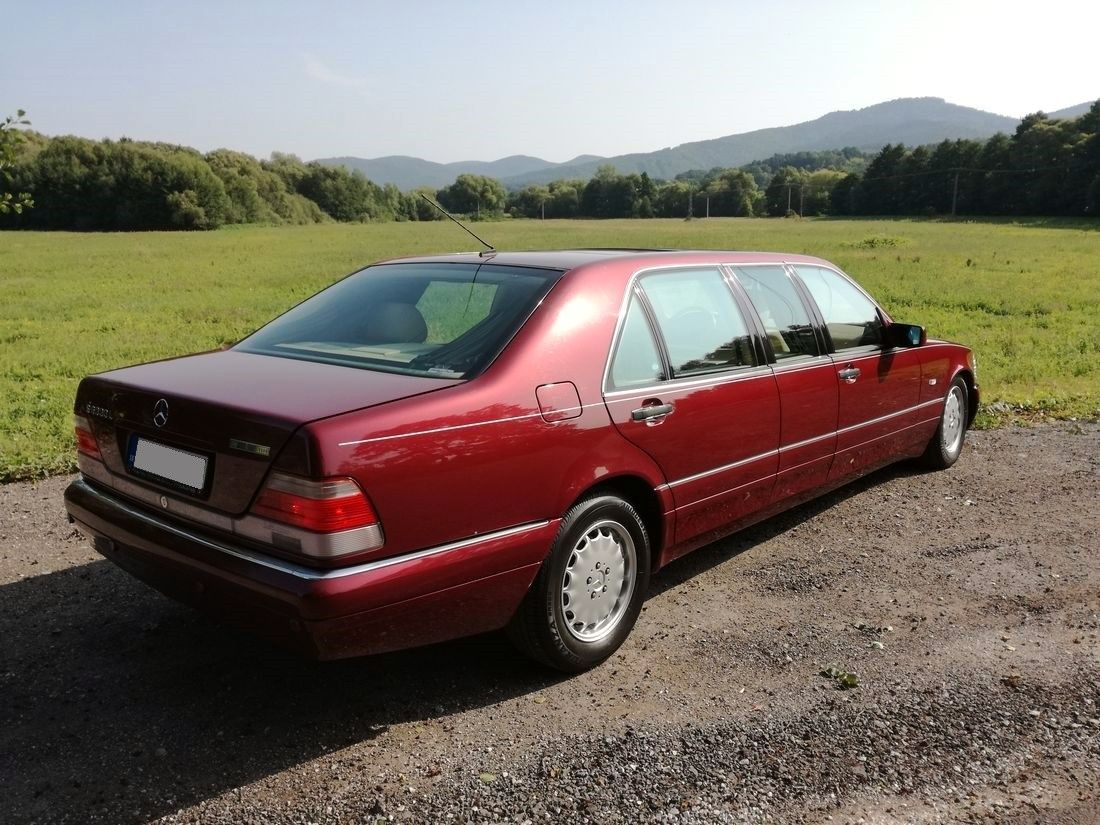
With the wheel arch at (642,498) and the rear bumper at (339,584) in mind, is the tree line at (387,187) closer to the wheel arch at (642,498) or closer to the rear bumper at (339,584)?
the wheel arch at (642,498)

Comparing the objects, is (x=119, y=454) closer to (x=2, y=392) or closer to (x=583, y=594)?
(x=583, y=594)

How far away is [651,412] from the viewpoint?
3471 mm

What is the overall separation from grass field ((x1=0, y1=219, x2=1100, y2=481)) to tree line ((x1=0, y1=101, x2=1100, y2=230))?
2812 cm

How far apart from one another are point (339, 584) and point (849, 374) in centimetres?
331

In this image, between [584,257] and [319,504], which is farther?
[584,257]

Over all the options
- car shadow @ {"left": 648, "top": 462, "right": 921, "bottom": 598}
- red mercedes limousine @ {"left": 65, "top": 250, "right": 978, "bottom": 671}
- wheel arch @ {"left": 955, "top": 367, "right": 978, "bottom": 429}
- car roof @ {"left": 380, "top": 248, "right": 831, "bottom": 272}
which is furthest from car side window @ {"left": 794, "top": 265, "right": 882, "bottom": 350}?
wheel arch @ {"left": 955, "top": 367, "right": 978, "bottom": 429}

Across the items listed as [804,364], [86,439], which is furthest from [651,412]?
[86,439]

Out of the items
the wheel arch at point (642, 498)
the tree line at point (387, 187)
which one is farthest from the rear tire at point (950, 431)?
the tree line at point (387, 187)

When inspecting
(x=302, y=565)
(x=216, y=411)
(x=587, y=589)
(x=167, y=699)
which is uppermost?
(x=216, y=411)

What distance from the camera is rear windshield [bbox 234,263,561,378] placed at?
3.19 meters

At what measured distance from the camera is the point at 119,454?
3.13 meters

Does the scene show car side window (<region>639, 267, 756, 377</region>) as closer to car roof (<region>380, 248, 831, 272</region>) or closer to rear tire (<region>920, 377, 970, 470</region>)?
car roof (<region>380, 248, 831, 272</region>)

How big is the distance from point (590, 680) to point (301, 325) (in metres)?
1.99

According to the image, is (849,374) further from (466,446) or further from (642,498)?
(466,446)
